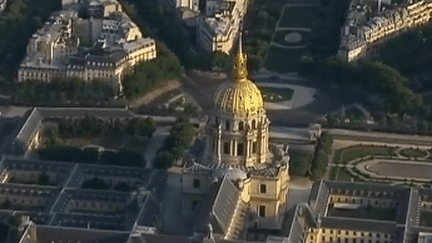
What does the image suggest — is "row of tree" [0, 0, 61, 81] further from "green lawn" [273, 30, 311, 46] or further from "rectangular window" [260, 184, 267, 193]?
"rectangular window" [260, 184, 267, 193]

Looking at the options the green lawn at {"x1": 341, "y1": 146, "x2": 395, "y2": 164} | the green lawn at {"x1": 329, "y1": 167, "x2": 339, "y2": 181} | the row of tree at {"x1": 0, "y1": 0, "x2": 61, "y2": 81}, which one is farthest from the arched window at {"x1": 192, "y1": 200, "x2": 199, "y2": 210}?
the row of tree at {"x1": 0, "y1": 0, "x2": 61, "y2": 81}

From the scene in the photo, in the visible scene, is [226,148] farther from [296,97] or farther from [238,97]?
[296,97]

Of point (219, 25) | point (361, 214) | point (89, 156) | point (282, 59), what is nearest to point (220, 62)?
point (219, 25)

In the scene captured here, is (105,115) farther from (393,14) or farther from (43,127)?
(393,14)

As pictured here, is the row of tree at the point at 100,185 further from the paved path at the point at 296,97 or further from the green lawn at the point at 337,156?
the paved path at the point at 296,97

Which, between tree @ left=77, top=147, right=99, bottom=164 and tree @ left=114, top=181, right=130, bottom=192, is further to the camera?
tree @ left=77, top=147, right=99, bottom=164

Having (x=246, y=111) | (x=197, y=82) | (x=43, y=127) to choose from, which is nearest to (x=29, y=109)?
(x=43, y=127)

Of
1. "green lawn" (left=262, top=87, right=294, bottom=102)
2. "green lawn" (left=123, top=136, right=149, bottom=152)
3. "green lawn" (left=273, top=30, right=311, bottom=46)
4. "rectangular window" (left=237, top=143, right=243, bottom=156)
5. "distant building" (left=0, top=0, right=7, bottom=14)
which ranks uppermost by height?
"rectangular window" (left=237, top=143, right=243, bottom=156)

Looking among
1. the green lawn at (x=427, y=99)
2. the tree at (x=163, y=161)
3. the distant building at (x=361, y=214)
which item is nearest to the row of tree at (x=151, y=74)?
the tree at (x=163, y=161)
